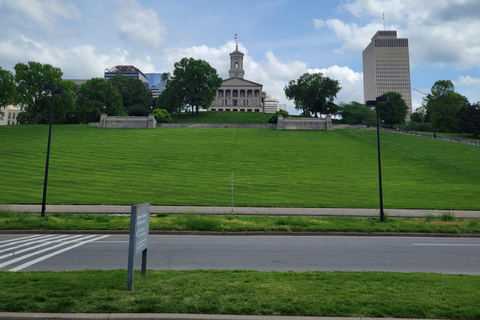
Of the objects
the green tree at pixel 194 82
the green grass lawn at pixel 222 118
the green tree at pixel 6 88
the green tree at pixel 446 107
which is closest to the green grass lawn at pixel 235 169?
the green tree at pixel 6 88

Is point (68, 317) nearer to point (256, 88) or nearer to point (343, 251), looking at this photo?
point (343, 251)

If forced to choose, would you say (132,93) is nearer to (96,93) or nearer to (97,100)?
(96,93)

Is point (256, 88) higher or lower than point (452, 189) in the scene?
higher

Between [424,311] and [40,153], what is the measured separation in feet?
147

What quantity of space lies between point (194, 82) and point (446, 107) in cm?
7123

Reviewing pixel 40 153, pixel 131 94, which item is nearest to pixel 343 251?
pixel 40 153

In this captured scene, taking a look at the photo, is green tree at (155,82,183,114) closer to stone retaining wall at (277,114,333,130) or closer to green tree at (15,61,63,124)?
green tree at (15,61,63,124)

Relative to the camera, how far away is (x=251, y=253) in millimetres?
10594

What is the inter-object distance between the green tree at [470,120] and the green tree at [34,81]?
93.3 meters

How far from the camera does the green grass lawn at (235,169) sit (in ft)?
77.7

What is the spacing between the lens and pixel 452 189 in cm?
2797

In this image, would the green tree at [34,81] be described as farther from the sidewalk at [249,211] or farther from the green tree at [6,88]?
the sidewalk at [249,211]

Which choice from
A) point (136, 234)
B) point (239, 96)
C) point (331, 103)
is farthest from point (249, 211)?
point (239, 96)

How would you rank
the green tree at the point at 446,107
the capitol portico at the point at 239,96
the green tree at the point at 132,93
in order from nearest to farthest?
the green tree at the point at 446,107 < the green tree at the point at 132,93 < the capitol portico at the point at 239,96
